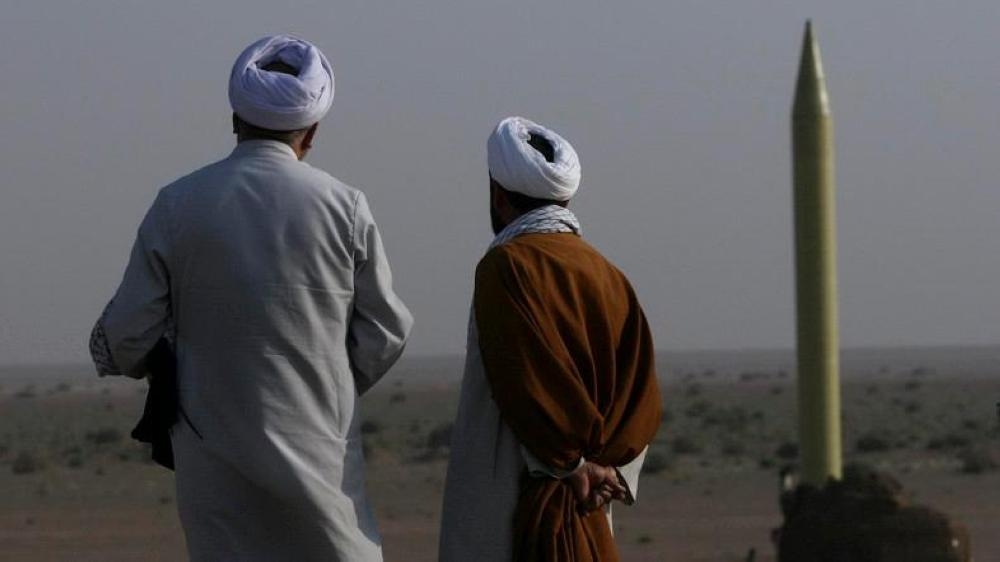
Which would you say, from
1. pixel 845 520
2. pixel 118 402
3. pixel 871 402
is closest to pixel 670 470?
pixel 845 520

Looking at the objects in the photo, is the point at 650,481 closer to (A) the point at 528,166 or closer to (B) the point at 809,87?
(B) the point at 809,87

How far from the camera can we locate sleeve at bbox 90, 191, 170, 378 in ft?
13.8

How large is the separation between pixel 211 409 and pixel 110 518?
1766cm

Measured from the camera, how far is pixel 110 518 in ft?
70.1

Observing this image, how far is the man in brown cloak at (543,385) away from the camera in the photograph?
435cm

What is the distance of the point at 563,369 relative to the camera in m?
4.34

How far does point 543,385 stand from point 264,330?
63 cm

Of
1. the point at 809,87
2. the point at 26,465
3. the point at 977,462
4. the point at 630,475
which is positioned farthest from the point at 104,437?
the point at 630,475

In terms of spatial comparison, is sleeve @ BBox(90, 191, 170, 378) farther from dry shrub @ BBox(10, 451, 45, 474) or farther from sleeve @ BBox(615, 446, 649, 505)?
dry shrub @ BBox(10, 451, 45, 474)

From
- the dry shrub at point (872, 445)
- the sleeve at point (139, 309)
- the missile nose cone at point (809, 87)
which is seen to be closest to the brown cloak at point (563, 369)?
the sleeve at point (139, 309)

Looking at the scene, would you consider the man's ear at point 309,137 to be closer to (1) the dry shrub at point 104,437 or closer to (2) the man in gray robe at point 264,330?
(2) the man in gray robe at point 264,330

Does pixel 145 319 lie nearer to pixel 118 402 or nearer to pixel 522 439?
pixel 522 439

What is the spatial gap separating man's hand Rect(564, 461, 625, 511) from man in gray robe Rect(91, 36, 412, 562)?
49cm

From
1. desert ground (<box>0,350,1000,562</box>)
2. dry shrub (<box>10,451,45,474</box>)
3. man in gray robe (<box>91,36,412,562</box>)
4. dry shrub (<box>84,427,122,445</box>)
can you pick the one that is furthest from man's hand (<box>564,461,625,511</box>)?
dry shrub (<box>84,427,122,445</box>)
